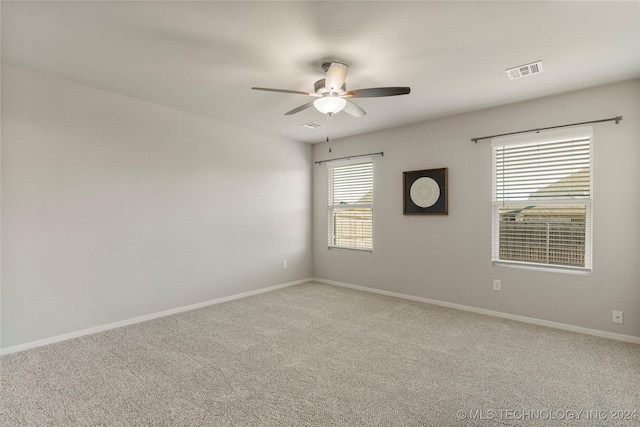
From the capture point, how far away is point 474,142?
411 cm

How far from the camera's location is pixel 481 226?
4.05 meters

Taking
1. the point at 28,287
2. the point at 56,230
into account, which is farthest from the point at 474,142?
the point at 28,287

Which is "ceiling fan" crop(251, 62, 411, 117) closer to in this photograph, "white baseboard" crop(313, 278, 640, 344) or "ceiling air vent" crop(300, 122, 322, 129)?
"ceiling air vent" crop(300, 122, 322, 129)

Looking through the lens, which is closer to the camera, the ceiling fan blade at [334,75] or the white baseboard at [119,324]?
the ceiling fan blade at [334,75]

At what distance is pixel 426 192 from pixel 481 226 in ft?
2.71

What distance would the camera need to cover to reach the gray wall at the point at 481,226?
3.18m

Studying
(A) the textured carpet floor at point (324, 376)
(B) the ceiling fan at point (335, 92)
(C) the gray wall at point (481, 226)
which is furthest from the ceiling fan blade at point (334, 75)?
(A) the textured carpet floor at point (324, 376)

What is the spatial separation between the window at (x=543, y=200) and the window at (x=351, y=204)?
1.85 m

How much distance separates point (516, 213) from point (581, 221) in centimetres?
60

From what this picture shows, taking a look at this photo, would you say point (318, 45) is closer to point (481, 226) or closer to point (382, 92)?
point (382, 92)

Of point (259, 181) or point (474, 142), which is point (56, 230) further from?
point (474, 142)

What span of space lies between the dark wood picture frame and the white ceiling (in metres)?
1.08

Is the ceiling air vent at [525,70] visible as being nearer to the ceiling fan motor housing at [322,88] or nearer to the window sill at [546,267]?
the ceiling fan motor housing at [322,88]

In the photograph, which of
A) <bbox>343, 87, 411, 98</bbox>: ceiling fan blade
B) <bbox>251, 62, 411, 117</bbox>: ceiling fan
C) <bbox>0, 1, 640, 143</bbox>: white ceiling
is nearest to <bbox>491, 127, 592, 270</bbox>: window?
<bbox>0, 1, 640, 143</bbox>: white ceiling
